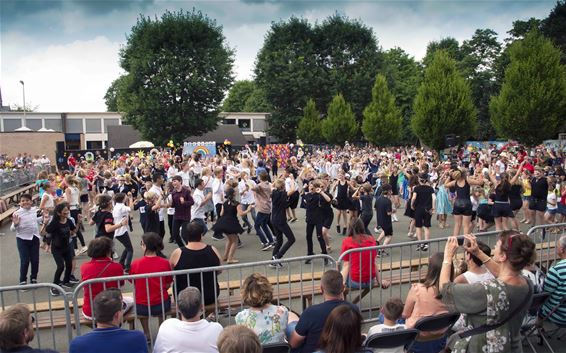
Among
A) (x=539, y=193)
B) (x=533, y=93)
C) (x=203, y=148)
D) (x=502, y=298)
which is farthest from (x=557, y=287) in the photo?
(x=203, y=148)

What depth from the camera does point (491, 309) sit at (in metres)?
3.46

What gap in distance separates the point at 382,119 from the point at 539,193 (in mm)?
31313

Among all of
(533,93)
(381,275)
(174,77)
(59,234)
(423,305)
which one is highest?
(174,77)

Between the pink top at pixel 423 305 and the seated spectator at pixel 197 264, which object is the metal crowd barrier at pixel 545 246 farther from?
the seated spectator at pixel 197 264

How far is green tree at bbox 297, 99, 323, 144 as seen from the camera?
48.9 metres

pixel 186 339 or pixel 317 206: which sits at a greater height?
pixel 317 206

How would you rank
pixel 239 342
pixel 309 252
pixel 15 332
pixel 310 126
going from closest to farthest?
pixel 239 342 < pixel 15 332 < pixel 309 252 < pixel 310 126

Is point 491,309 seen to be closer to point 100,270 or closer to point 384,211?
point 100,270

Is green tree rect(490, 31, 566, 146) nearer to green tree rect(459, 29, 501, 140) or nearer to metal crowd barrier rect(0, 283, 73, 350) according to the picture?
green tree rect(459, 29, 501, 140)

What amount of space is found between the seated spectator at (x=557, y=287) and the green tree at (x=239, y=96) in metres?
81.8

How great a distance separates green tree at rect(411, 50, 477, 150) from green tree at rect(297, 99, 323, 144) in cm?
1670

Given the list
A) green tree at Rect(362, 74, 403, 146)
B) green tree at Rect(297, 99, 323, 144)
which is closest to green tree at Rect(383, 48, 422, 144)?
green tree at Rect(362, 74, 403, 146)

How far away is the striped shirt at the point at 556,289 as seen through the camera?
15.9 ft

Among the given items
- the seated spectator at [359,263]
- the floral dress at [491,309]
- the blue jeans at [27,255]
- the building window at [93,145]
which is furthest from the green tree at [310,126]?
the floral dress at [491,309]
